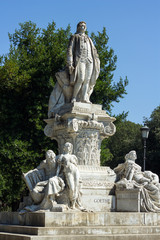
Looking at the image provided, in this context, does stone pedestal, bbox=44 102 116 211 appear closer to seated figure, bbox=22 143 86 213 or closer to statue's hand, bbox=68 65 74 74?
seated figure, bbox=22 143 86 213

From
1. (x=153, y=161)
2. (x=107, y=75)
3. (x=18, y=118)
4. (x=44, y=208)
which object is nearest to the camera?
(x=44, y=208)

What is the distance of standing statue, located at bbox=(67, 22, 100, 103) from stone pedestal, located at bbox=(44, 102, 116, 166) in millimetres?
474

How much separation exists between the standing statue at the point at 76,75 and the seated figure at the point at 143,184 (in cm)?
268

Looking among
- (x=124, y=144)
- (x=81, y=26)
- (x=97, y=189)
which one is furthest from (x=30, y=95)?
(x=124, y=144)

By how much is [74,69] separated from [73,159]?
3341 mm

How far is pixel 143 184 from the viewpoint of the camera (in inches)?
532

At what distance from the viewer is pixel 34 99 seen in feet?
84.2

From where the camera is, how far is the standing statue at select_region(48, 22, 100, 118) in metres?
14.8

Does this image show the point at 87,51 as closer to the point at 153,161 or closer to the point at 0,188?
the point at 0,188

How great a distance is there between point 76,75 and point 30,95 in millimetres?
11521

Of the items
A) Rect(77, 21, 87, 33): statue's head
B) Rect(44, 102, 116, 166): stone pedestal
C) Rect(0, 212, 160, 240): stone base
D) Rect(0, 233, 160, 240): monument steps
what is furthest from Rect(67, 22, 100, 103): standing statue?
Rect(0, 233, 160, 240): monument steps

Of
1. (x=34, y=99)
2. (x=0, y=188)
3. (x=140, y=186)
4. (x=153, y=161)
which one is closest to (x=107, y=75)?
(x=34, y=99)

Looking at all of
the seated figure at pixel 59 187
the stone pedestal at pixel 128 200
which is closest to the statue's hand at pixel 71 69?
the seated figure at pixel 59 187

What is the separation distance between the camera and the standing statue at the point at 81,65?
583 inches
